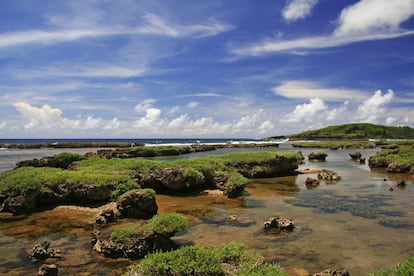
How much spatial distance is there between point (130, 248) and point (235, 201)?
494 inches

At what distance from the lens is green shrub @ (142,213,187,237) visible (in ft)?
45.3

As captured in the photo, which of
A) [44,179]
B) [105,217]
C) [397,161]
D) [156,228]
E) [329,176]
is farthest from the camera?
[397,161]

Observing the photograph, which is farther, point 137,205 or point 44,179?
point 44,179

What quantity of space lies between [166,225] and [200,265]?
474cm

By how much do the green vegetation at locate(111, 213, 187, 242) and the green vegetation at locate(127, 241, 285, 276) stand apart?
364cm

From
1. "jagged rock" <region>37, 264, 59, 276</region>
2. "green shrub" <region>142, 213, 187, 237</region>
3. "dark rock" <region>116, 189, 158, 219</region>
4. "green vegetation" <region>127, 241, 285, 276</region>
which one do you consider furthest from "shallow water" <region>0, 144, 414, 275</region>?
"green vegetation" <region>127, 241, 285, 276</region>

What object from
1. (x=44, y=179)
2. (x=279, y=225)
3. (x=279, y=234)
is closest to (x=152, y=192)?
(x=279, y=225)

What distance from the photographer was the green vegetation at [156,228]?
13.5 metres

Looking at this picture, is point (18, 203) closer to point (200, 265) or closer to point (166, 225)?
point (166, 225)

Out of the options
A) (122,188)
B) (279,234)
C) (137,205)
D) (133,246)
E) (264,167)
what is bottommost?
(279,234)

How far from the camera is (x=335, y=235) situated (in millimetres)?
16281

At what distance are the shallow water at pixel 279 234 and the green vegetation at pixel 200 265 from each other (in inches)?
118

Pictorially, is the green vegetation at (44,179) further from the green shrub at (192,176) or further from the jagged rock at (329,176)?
the jagged rock at (329,176)

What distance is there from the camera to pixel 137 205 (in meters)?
19.0
